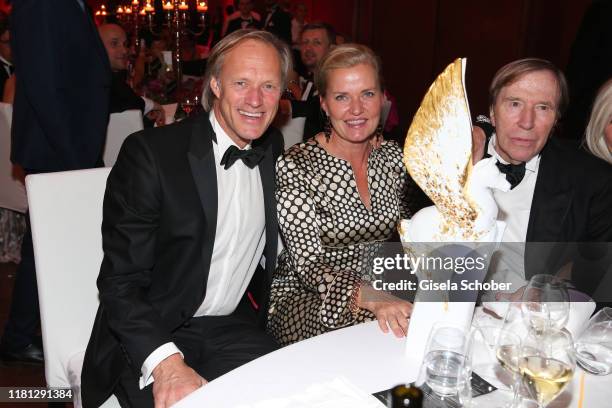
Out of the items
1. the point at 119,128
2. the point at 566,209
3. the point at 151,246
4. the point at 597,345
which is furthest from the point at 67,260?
the point at 119,128

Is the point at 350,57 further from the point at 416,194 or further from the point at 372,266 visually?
the point at 372,266

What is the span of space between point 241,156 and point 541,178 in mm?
1038

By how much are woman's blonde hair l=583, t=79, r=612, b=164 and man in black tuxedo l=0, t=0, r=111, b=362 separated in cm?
225

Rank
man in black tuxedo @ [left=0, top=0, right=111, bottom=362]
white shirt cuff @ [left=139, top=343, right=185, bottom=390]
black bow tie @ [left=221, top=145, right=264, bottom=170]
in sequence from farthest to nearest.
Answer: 1. man in black tuxedo @ [left=0, top=0, right=111, bottom=362]
2. black bow tie @ [left=221, top=145, right=264, bottom=170]
3. white shirt cuff @ [left=139, top=343, right=185, bottom=390]

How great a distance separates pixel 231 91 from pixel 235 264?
0.55 metres

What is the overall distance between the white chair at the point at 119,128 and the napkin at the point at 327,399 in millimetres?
2681

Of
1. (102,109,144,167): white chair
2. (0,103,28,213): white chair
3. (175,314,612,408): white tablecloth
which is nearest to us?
(175,314,612,408): white tablecloth

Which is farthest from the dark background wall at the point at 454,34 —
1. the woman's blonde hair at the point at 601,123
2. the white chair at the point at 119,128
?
the white chair at the point at 119,128

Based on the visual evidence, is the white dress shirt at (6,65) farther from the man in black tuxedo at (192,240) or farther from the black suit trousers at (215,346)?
the black suit trousers at (215,346)

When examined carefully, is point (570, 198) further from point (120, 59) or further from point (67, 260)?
point (120, 59)

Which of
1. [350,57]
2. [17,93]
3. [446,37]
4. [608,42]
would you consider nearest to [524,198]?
[350,57]

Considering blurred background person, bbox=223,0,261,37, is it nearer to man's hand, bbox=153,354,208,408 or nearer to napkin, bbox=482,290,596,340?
man's hand, bbox=153,354,208,408

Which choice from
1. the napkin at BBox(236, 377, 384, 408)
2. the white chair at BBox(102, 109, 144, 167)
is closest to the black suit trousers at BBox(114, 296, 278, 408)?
the napkin at BBox(236, 377, 384, 408)

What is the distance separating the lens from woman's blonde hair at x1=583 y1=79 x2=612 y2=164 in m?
2.16
